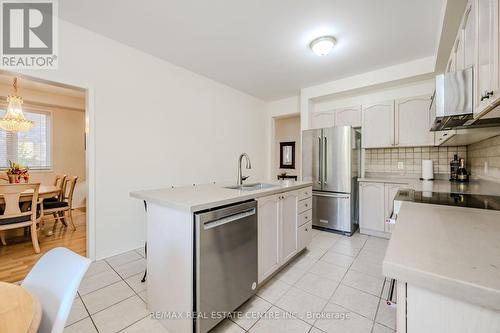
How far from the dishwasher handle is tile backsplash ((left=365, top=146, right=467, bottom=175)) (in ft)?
10.00

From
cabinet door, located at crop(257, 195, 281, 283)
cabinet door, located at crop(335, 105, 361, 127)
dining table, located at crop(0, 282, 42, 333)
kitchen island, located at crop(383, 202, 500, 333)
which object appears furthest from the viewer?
cabinet door, located at crop(335, 105, 361, 127)

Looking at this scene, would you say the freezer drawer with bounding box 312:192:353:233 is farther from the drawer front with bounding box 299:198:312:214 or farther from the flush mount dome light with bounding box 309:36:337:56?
the flush mount dome light with bounding box 309:36:337:56

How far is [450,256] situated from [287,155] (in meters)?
6.08

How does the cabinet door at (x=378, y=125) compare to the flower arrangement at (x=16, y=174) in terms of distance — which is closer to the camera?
the flower arrangement at (x=16, y=174)

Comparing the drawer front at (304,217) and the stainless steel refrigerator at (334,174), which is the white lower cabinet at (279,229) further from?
the stainless steel refrigerator at (334,174)

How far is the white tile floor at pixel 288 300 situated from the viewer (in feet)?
4.87

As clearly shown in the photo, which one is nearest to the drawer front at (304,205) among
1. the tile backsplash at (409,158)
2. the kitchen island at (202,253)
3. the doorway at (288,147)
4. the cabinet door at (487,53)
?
the kitchen island at (202,253)

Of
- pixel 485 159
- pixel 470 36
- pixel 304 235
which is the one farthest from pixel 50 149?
pixel 485 159

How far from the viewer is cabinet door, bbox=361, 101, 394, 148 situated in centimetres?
329

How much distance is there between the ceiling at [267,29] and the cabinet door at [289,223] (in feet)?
6.11

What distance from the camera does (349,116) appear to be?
3699 mm

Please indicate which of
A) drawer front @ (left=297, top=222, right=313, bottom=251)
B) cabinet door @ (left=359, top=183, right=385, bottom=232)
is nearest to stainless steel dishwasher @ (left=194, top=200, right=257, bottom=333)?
drawer front @ (left=297, top=222, right=313, bottom=251)

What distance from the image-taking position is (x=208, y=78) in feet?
12.1

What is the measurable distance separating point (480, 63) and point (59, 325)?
2202 millimetres
